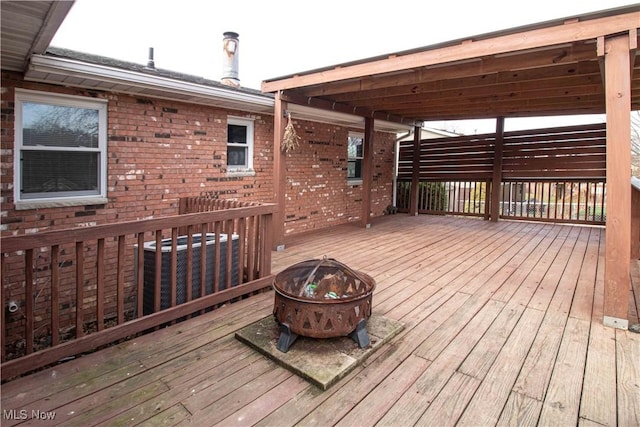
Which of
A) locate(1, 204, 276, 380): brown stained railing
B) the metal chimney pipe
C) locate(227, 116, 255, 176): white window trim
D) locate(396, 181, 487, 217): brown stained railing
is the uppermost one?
the metal chimney pipe

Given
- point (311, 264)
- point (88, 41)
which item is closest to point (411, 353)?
point (311, 264)

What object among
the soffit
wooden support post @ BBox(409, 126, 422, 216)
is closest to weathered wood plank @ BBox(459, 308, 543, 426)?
the soffit

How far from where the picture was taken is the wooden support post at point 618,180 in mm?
2957

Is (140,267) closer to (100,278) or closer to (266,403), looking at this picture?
(100,278)

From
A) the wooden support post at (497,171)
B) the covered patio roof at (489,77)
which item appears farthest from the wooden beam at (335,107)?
the wooden support post at (497,171)

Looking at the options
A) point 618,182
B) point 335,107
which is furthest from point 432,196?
point 618,182

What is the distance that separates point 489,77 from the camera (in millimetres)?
5156

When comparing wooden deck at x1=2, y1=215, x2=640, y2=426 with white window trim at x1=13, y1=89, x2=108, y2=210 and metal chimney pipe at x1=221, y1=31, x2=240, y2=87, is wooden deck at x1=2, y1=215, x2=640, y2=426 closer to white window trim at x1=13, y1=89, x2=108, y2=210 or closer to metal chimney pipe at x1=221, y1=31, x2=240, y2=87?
white window trim at x1=13, y1=89, x2=108, y2=210

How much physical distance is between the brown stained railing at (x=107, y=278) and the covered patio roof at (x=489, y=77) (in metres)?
2.49

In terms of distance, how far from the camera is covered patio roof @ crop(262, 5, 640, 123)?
3389 millimetres

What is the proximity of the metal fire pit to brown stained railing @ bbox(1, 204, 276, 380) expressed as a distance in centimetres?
95

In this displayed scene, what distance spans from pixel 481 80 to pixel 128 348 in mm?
5361

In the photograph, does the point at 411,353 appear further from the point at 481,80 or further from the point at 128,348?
the point at 481,80

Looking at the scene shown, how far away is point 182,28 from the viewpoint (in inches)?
683
